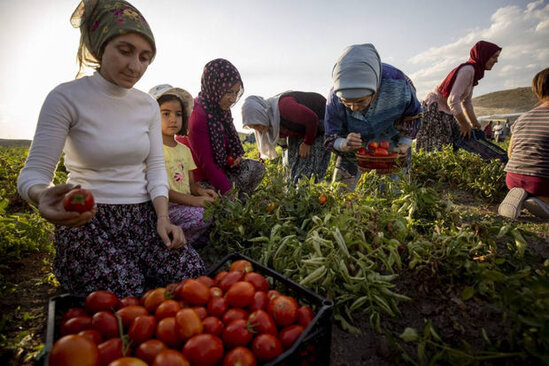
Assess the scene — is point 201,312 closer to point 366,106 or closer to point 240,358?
point 240,358

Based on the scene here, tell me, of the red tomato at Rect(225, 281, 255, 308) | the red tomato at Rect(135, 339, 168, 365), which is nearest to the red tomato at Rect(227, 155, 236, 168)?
the red tomato at Rect(225, 281, 255, 308)

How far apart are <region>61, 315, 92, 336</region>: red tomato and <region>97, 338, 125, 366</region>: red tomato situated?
0.17m

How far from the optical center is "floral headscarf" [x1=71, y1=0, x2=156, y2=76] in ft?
4.85

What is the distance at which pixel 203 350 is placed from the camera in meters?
1.01

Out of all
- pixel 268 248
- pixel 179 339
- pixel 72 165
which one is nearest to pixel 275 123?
pixel 268 248

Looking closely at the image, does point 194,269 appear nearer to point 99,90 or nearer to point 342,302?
point 342,302

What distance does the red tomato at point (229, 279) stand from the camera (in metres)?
1.35

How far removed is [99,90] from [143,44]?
1.19 feet

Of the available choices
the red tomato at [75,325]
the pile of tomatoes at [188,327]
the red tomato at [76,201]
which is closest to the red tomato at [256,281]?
the pile of tomatoes at [188,327]

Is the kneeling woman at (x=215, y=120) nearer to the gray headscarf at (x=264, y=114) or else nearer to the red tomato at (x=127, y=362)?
the gray headscarf at (x=264, y=114)

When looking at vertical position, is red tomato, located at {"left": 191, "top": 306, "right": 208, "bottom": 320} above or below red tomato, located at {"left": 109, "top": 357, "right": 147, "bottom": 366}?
below

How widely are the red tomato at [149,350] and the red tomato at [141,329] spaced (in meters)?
0.05

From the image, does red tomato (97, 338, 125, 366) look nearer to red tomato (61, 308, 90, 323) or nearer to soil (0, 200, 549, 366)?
red tomato (61, 308, 90, 323)

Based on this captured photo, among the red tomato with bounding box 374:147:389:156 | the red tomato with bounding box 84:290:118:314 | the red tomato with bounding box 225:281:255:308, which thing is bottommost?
the red tomato with bounding box 225:281:255:308
